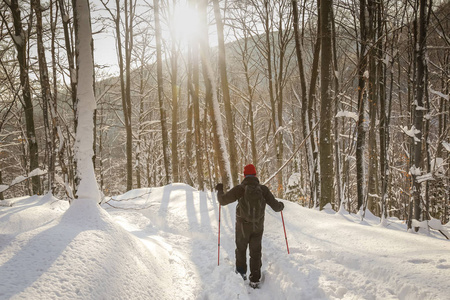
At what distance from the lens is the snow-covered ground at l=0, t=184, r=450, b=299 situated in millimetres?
2107

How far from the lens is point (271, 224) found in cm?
528

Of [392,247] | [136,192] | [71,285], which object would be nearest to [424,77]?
[392,247]

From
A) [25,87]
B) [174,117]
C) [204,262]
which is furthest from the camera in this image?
[174,117]

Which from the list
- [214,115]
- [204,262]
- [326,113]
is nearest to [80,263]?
[204,262]

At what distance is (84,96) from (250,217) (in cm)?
359

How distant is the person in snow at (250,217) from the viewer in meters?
3.77

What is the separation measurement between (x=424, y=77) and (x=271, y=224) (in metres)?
4.19

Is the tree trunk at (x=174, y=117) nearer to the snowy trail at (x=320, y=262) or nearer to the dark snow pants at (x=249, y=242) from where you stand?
the snowy trail at (x=320, y=262)

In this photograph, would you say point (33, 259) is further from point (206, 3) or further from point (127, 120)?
point (127, 120)

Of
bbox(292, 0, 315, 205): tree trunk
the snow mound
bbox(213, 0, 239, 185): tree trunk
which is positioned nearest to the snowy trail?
the snow mound

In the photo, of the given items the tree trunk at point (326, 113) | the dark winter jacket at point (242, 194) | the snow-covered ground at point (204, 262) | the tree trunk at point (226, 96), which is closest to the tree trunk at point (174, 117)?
the tree trunk at point (226, 96)

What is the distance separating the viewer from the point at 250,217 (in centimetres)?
378

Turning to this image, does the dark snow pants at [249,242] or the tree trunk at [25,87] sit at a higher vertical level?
the tree trunk at [25,87]

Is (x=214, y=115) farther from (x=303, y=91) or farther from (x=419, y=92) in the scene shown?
(x=419, y=92)
